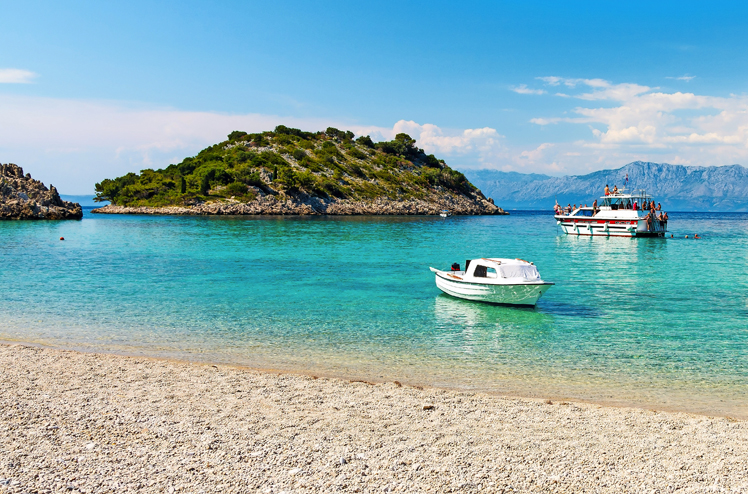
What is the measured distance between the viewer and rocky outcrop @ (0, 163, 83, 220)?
88.8 m

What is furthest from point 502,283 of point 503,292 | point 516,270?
point 516,270

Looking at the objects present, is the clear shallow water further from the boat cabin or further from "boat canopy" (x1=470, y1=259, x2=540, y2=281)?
"boat canopy" (x1=470, y1=259, x2=540, y2=281)

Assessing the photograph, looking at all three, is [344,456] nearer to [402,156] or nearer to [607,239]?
[607,239]

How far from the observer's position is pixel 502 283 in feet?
74.2

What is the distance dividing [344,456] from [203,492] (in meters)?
2.21

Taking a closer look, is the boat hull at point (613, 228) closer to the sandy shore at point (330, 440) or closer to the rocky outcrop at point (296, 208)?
the rocky outcrop at point (296, 208)

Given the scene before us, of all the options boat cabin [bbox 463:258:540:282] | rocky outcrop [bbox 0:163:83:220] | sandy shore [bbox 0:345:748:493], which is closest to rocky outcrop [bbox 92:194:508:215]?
rocky outcrop [bbox 0:163:83:220]

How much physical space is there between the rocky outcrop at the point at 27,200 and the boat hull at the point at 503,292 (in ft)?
307

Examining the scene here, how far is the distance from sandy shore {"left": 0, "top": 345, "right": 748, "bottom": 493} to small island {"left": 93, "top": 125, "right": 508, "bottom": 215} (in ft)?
359

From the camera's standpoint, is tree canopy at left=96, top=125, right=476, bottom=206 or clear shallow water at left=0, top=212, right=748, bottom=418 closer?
clear shallow water at left=0, top=212, right=748, bottom=418

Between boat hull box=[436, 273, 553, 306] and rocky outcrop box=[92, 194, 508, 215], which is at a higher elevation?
rocky outcrop box=[92, 194, 508, 215]

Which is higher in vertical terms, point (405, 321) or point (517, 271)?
point (517, 271)

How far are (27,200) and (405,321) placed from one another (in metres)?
97.0

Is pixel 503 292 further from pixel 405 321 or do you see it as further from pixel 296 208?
pixel 296 208
